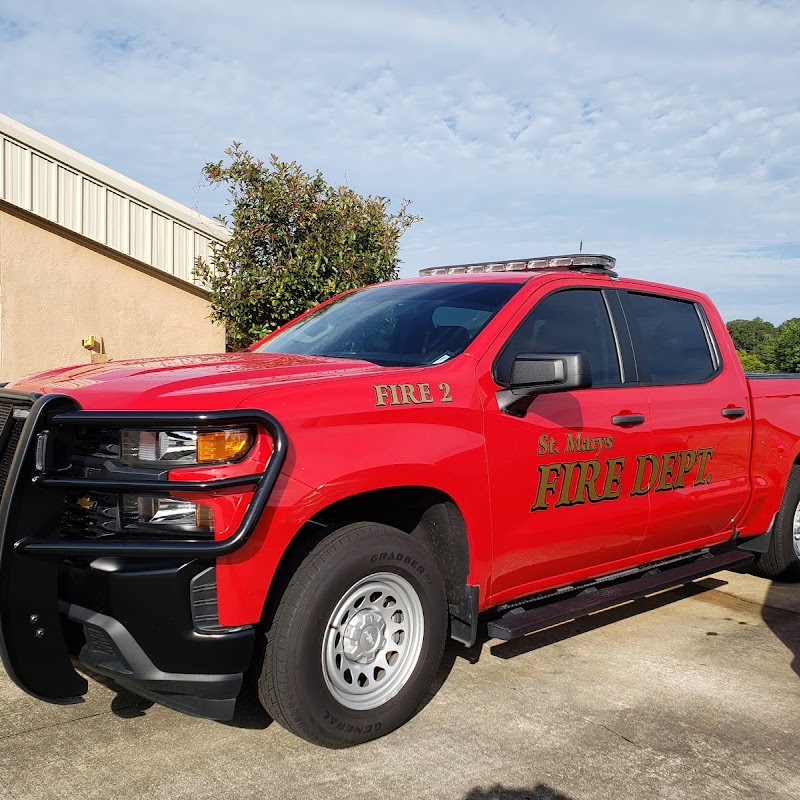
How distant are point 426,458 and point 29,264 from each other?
8502mm

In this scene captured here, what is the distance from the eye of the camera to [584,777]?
3.12 meters

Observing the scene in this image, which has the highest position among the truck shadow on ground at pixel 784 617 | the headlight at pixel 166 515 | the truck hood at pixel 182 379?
the truck hood at pixel 182 379

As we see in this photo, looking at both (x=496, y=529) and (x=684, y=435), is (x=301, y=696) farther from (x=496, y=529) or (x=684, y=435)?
(x=684, y=435)

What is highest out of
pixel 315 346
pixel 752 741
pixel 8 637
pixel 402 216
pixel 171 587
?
pixel 402 216

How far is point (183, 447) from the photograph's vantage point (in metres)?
2.93

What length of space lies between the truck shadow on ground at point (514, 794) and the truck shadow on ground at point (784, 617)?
1.86 meters

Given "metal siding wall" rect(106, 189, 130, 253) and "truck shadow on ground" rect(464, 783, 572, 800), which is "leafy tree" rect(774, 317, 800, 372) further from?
"truck shadow on ground" rect(464, 783, 572, 800)

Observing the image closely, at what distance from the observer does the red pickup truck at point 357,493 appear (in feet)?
9.45

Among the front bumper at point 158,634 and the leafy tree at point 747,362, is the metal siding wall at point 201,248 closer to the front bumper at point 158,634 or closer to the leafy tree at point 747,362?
the leafy tree at point 747,362

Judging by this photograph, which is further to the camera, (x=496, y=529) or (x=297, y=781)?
(x=496, y=529)

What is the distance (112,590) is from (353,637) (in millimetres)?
908

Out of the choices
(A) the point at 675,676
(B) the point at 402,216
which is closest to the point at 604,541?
(A) the point at 675,676

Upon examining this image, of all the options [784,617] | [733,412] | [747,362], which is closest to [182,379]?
[733,412]

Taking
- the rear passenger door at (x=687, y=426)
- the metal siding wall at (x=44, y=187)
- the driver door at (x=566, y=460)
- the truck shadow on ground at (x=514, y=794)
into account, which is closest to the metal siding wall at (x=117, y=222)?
the metal siding wall at (x=44, y=187)
